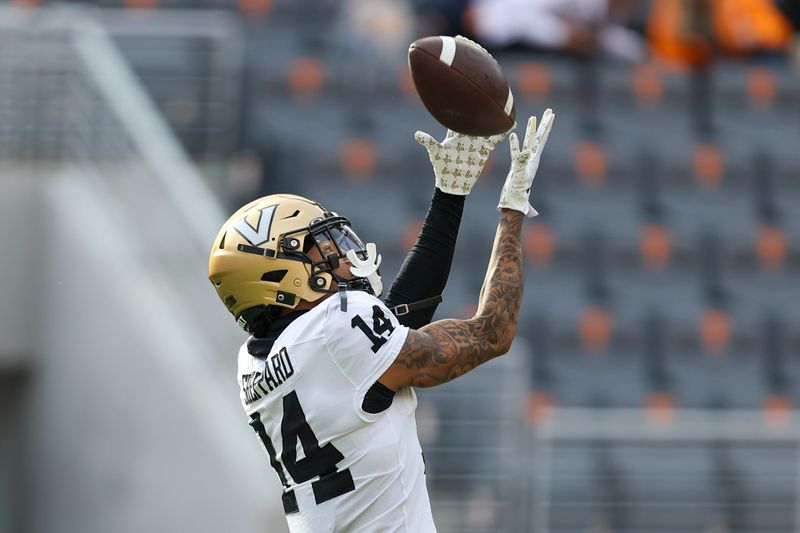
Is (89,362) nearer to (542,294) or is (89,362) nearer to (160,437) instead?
(160,437)

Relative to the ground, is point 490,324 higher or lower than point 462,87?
lower

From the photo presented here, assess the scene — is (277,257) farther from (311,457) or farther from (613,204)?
(613,204)

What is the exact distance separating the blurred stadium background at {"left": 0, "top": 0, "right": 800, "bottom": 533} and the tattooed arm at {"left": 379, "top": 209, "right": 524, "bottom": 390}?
9.82ft

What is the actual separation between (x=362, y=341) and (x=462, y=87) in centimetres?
70

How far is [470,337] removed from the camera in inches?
132

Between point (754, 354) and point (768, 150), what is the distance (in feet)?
5.12

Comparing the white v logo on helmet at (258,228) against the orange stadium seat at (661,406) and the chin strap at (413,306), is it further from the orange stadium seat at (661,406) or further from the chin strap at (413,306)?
the orange stadium seat at (661,406)

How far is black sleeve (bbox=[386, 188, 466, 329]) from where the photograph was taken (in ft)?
11.8

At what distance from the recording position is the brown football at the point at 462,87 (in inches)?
141

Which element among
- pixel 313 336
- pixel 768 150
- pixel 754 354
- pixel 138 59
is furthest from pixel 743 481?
pixel 313 336

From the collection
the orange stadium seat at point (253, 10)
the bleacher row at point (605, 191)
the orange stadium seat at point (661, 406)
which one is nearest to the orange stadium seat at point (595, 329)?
the bleacher row at point (605, 191)

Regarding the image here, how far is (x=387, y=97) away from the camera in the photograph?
355 inches

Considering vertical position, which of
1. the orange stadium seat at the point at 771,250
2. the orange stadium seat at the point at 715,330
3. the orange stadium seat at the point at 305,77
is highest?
the orange stadium seat at the point at 305,77

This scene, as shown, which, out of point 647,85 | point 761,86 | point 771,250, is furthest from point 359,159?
point 761,86
